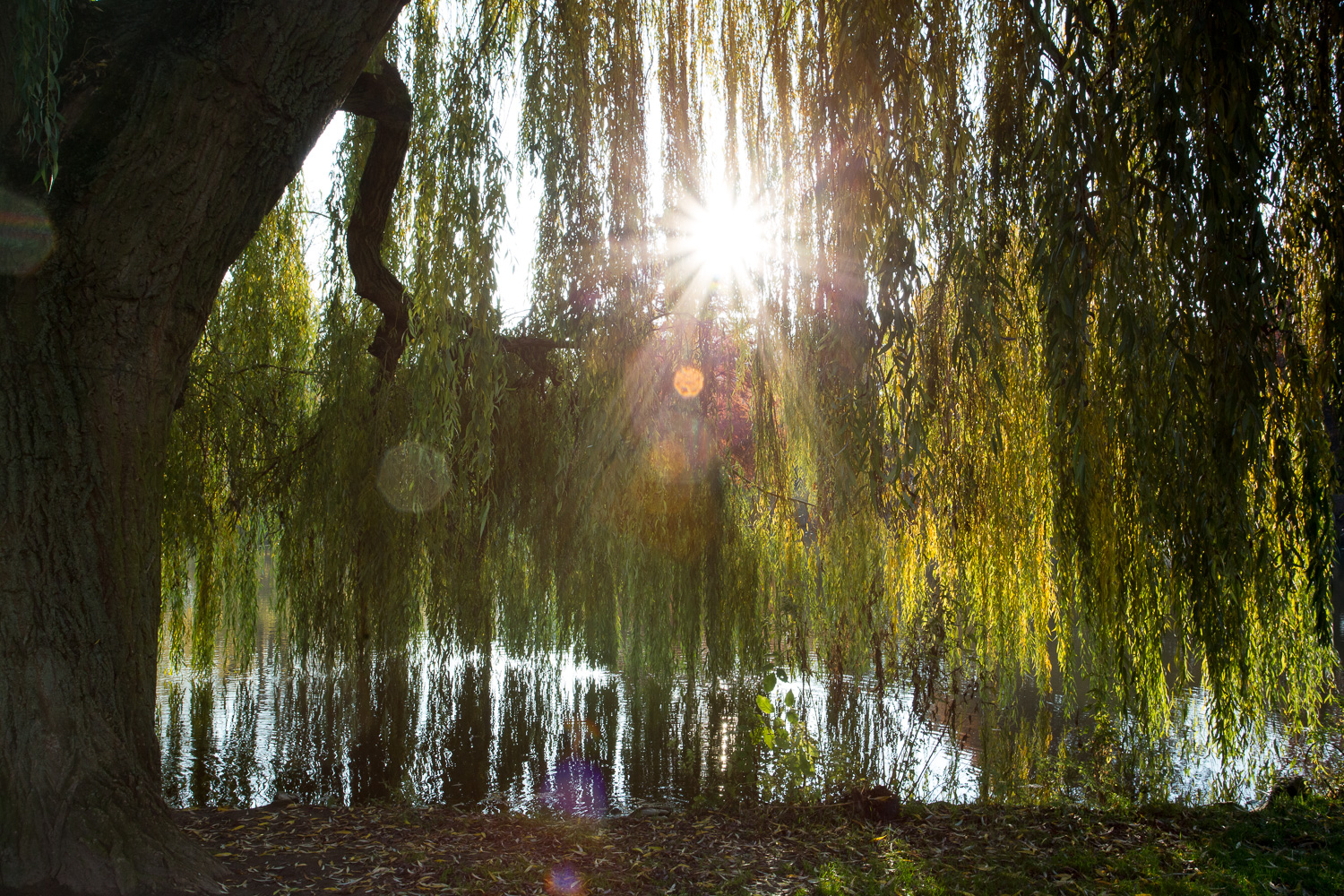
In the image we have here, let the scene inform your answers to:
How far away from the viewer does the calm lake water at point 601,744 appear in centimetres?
459

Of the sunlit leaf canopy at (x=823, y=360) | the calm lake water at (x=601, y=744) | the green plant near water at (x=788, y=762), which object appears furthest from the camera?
the calm lake water at (x=601, y=744)

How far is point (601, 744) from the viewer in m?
5.67

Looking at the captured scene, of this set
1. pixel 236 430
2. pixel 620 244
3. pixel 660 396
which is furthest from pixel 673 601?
pixel 236 430

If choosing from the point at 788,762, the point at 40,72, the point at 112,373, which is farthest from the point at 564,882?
the point at 40,72

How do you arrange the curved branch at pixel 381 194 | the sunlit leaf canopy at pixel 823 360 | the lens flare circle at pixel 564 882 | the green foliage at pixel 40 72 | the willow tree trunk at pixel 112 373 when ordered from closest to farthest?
the green foliage at pixel 40 72
the willow tree trunk at pixel 112 373
the sunlit leaf canopy at pixel 823 360
the lens flare circle at pixel 564 882
the curved branch at pixel 381 194

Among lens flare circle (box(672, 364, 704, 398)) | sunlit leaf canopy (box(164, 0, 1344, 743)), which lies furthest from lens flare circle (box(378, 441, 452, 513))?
lens flare circle (box(672, 364, 704, 398))

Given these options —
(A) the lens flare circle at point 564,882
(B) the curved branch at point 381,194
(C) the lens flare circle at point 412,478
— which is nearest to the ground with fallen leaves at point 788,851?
(A) the lens flare circle at point 564,882

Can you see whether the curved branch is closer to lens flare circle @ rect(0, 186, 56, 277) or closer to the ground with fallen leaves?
lens flare circle @ rect(0, 186, 56, 277)

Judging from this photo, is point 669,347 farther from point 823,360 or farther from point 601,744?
point 601,744

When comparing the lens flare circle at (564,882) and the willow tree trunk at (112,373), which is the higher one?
the willow tree trunk at (112,373)

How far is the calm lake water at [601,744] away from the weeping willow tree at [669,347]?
0.62m

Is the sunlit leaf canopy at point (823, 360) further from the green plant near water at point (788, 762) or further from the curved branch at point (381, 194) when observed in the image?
the green plant near water at point (788, 762)

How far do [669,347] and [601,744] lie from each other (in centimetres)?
289

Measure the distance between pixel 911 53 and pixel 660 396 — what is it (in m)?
1.65
